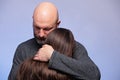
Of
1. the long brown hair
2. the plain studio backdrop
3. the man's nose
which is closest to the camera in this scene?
the long brown hair

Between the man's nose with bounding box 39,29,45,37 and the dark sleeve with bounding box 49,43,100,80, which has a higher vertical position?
the man's nose with bounding box 39,29,45,37

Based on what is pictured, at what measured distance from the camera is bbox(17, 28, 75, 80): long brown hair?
1.09 m

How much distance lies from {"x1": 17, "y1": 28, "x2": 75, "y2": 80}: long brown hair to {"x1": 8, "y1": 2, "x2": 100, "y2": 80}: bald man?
20 mm

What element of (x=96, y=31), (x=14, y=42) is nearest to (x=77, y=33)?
(x=96, y=31)

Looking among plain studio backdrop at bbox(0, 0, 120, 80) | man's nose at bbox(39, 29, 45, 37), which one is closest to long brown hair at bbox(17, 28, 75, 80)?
man's nose at bbox(39, 29, 45, 37)

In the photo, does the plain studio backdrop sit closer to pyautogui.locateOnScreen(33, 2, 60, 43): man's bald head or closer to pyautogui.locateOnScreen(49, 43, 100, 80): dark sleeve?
pyautogui.locateOnScreen(33, 2, 60, 43): man's bald head

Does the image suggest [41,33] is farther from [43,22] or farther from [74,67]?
[74,67]

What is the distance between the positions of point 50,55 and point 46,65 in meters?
0.05

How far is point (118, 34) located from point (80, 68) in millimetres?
1158

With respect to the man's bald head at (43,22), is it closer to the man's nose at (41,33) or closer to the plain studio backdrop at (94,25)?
the man's nose at (41,33)

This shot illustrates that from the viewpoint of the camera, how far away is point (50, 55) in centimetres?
114

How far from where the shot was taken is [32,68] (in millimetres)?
1103

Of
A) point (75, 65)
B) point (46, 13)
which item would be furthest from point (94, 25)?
point (75, 65)

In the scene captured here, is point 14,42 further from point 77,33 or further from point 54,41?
point 54,41
